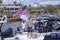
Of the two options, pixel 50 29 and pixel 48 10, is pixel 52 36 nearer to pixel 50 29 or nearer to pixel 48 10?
pixel 50 29

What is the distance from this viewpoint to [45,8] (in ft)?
148

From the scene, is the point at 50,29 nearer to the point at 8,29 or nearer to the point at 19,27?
the point at 19,27

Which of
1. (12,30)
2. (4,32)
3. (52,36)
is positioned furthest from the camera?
(12,30)

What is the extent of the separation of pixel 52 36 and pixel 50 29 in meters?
4.14

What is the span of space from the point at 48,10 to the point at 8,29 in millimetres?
35695

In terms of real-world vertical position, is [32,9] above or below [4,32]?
below

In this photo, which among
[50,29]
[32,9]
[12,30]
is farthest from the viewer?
[32,9]

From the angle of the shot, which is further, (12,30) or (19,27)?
(19,27)

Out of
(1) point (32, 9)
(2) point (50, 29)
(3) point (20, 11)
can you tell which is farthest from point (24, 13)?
(1) point (32, 9)

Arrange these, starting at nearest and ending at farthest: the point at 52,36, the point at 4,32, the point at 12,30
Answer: the point at 52,36 → the point at 4,32 → the point at 12,30

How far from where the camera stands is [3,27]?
1074cm

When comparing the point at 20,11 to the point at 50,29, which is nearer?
the point at 20,11

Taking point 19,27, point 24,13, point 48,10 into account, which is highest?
point 24,13

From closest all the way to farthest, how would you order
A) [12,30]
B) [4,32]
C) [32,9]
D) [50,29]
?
[4,32]
[12,30]
[50,29]
[32,9]
